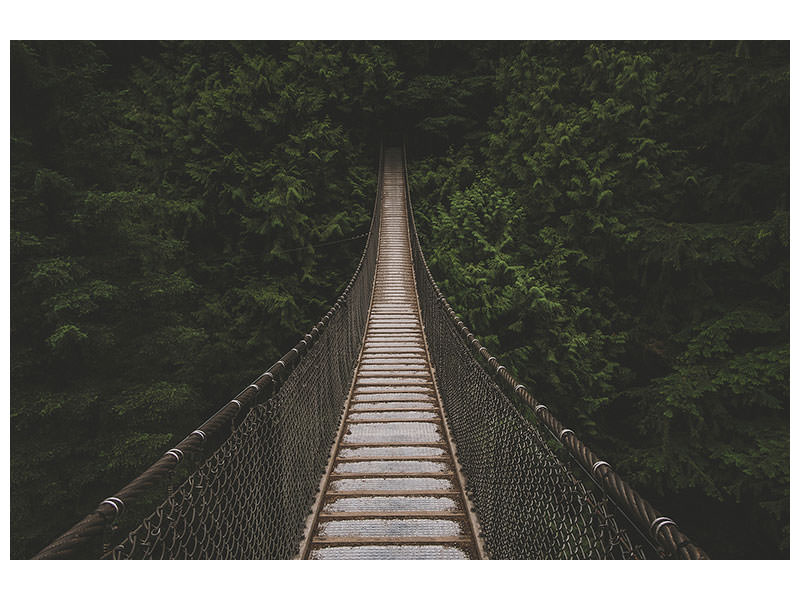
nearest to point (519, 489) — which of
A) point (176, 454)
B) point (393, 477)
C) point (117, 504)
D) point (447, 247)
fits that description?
point (393, 477)

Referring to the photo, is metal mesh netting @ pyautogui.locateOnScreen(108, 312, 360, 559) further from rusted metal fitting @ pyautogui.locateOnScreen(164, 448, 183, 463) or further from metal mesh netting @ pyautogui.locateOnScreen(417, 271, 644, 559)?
metal mesh netting @ pyautogui.locateOnScreen(417, 271, 644, 559)

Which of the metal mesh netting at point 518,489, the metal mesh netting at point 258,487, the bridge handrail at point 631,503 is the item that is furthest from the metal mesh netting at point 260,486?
the bridge handrail at point 631,503

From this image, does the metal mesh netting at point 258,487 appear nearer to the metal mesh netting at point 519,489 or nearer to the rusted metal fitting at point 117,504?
the rusted metal fitting at point 117,504

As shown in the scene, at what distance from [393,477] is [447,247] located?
7298mm

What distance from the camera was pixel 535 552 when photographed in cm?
159

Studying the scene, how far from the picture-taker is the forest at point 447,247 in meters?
4.39

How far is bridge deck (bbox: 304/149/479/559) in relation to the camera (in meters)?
1.88

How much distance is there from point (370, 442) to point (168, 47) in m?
13.2

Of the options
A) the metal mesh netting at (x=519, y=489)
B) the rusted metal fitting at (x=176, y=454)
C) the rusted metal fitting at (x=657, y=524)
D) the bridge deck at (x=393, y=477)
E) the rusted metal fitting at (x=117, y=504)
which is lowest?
the bridge deck at (x=393, y=477)

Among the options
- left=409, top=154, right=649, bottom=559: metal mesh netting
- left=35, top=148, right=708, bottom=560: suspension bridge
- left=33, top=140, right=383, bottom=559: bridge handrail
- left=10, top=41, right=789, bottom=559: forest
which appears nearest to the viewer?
left=33, top=140, right=383, bottom=559: bridge handrail

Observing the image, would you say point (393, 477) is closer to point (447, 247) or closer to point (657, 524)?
point (657, 524)

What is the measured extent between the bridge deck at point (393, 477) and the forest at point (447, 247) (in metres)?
2.59

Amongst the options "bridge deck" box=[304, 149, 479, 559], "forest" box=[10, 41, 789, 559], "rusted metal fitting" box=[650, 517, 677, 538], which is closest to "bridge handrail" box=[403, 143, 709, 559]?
"rusted metal fitting" box=[650, 517, 677, 538]
